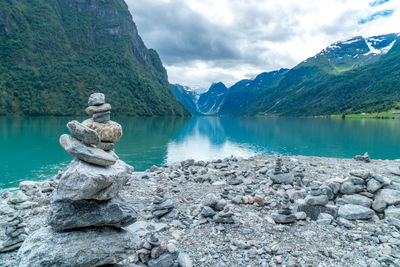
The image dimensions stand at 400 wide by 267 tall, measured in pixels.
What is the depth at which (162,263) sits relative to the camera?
7.34m

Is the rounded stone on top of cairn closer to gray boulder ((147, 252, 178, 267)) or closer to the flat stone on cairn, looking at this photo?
the flat stone on cairn

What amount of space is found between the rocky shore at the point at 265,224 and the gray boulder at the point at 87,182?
1661 millimetres

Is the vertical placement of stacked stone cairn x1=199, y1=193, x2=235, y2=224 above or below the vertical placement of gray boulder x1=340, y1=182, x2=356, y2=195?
below

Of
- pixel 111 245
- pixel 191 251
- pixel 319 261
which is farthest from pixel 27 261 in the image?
pixel 319 261

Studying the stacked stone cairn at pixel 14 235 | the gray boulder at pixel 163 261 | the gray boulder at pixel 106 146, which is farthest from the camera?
the stacked stone cairn at pixel 14 235

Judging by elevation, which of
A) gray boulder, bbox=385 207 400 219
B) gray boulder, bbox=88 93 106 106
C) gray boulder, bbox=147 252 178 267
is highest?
gray boulder, bbox=88 93 106 106

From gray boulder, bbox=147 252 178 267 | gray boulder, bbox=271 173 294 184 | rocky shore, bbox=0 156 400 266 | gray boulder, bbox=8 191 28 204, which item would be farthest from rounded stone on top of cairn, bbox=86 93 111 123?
gray boulder, bbox=271 173 294 184

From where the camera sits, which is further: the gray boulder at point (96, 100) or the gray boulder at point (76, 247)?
the gray boulder at point (96, 100)

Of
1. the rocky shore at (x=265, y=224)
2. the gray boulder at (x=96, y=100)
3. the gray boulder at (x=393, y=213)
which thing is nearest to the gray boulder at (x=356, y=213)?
the rocky shore at (x=265, y=224)

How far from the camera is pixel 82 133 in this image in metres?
6.57

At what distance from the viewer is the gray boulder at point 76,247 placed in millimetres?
5922

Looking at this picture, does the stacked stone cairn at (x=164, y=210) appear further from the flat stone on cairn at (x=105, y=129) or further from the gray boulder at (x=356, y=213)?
the gray boulder at (x=356, y=213)

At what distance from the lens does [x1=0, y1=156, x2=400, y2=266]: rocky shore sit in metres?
7.96

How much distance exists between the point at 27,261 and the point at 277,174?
13.9 metres
